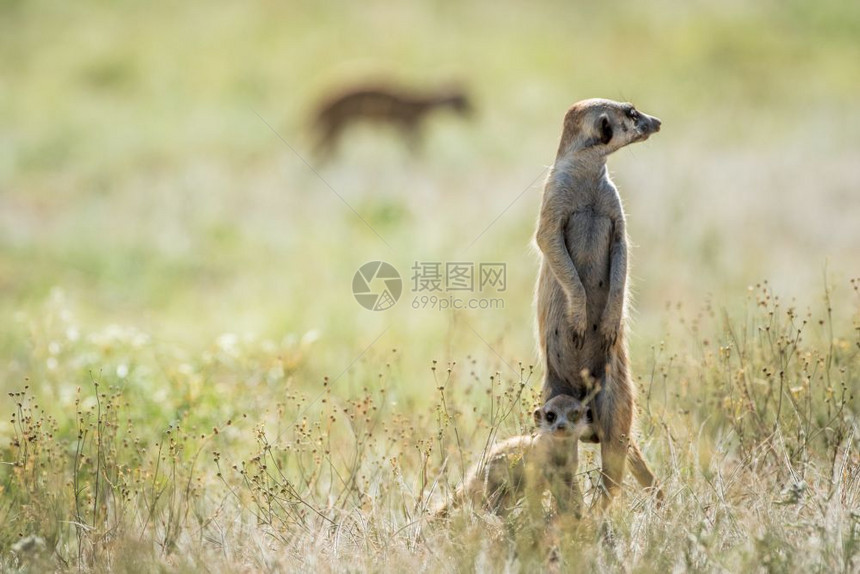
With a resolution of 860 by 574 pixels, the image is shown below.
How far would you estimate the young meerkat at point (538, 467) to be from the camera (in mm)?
4035

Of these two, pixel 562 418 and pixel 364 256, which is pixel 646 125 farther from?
pixel 364 256

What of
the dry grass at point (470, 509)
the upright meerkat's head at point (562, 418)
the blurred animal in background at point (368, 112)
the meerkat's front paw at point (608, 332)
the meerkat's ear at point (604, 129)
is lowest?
the dry grass at point (470, 509)

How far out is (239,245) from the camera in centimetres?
1240

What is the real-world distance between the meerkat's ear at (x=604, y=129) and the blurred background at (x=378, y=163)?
1.85 feet

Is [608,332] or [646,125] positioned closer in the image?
[608,332]

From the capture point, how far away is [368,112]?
1802cm

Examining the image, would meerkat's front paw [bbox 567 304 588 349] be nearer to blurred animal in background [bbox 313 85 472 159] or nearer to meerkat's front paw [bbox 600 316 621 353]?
meerkat's front paw [bbox 600 316 621 353]

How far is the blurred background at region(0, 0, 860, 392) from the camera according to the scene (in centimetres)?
1018

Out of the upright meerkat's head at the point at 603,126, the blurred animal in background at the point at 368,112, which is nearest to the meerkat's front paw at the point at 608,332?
the upright meerkat's head at the point at 603,126

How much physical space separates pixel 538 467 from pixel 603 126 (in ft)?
5.00

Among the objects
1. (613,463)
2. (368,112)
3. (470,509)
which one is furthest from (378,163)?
(470,509)

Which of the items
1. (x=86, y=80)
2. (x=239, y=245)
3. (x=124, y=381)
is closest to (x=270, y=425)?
(x=124, y=381)

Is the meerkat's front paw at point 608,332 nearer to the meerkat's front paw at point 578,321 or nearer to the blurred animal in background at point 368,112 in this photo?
the meerkat's front paw at point 578,321

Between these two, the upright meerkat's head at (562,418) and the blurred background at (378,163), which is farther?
the blurred background at (378,163)
